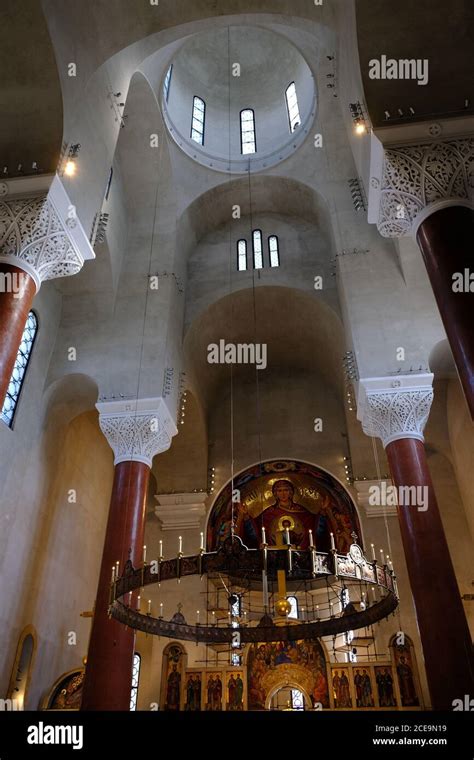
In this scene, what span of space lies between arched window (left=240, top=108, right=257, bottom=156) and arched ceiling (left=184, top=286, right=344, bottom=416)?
462cm

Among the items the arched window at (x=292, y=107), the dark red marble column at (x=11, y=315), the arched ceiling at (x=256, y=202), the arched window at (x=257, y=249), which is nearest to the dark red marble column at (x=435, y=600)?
the dark red marble column at (x=11, y=315)

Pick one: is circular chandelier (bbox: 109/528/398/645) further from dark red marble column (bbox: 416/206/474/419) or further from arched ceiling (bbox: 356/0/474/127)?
arched ceiling (bbox: 356/0/474/127)

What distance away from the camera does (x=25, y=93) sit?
25.7ft

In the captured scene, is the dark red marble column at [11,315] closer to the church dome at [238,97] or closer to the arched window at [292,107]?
the church dome at [238,97]

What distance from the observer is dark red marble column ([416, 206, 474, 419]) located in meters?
6.33

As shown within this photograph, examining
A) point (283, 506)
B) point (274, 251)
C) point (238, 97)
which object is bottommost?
point (283, 506)

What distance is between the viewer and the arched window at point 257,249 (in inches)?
617

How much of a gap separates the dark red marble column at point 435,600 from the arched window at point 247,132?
10.7 metres

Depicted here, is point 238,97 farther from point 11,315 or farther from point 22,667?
point 22,667

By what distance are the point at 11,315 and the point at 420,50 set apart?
21.8ft

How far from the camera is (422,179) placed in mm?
7566

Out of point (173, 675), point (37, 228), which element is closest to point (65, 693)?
point (173, 675)

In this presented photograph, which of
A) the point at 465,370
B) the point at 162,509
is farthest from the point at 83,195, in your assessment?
the point at 162,509

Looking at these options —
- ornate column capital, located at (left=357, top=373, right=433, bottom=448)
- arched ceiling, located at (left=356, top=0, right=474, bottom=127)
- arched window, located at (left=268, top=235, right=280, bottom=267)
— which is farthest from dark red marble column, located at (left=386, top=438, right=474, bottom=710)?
arched window, located at (left=268, top=235, right=280, bottom=267)
